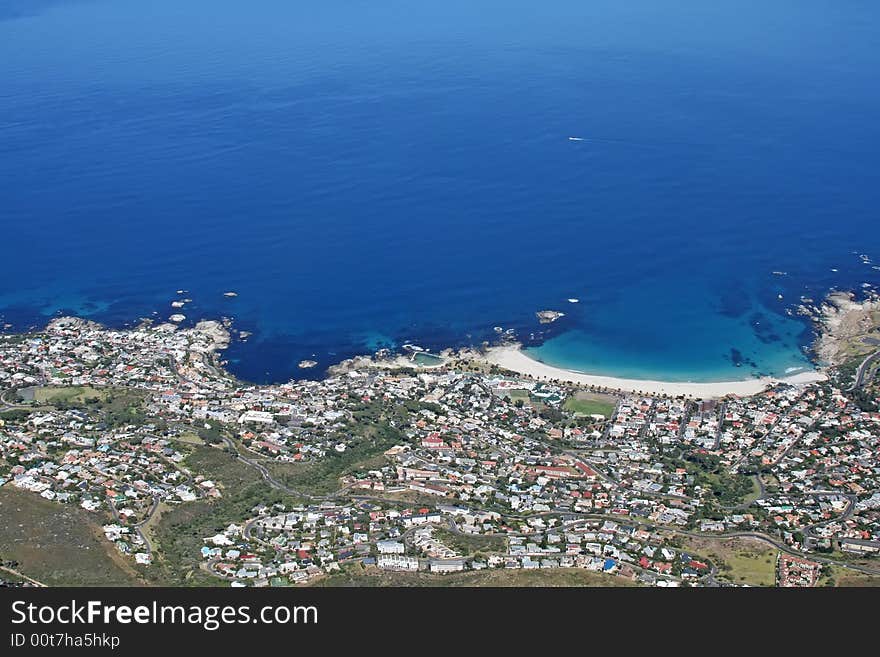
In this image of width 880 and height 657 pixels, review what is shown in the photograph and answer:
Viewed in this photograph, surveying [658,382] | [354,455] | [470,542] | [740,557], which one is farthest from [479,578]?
[658,382]

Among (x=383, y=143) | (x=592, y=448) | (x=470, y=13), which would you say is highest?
(x=470, y=13)

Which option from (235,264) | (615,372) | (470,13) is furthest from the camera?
(470,13)

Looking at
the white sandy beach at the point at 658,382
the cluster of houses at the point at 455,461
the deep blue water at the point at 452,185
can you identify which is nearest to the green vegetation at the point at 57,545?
the cluster of houses at the point at 455,461

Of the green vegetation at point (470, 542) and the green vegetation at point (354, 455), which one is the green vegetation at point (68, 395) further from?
the green vegetation at point (470, 542)

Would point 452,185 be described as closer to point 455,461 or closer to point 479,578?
point 455,461

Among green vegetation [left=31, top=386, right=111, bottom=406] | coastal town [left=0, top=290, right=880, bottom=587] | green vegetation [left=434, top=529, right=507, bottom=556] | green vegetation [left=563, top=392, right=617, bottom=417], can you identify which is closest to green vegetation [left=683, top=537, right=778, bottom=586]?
coastal town [left=0, top=290, right=880, bottom=587]

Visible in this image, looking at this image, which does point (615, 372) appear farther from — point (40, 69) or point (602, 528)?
point (40, 69)

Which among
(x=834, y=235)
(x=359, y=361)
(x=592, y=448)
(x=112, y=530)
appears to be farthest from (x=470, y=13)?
(x=112, y=530)
